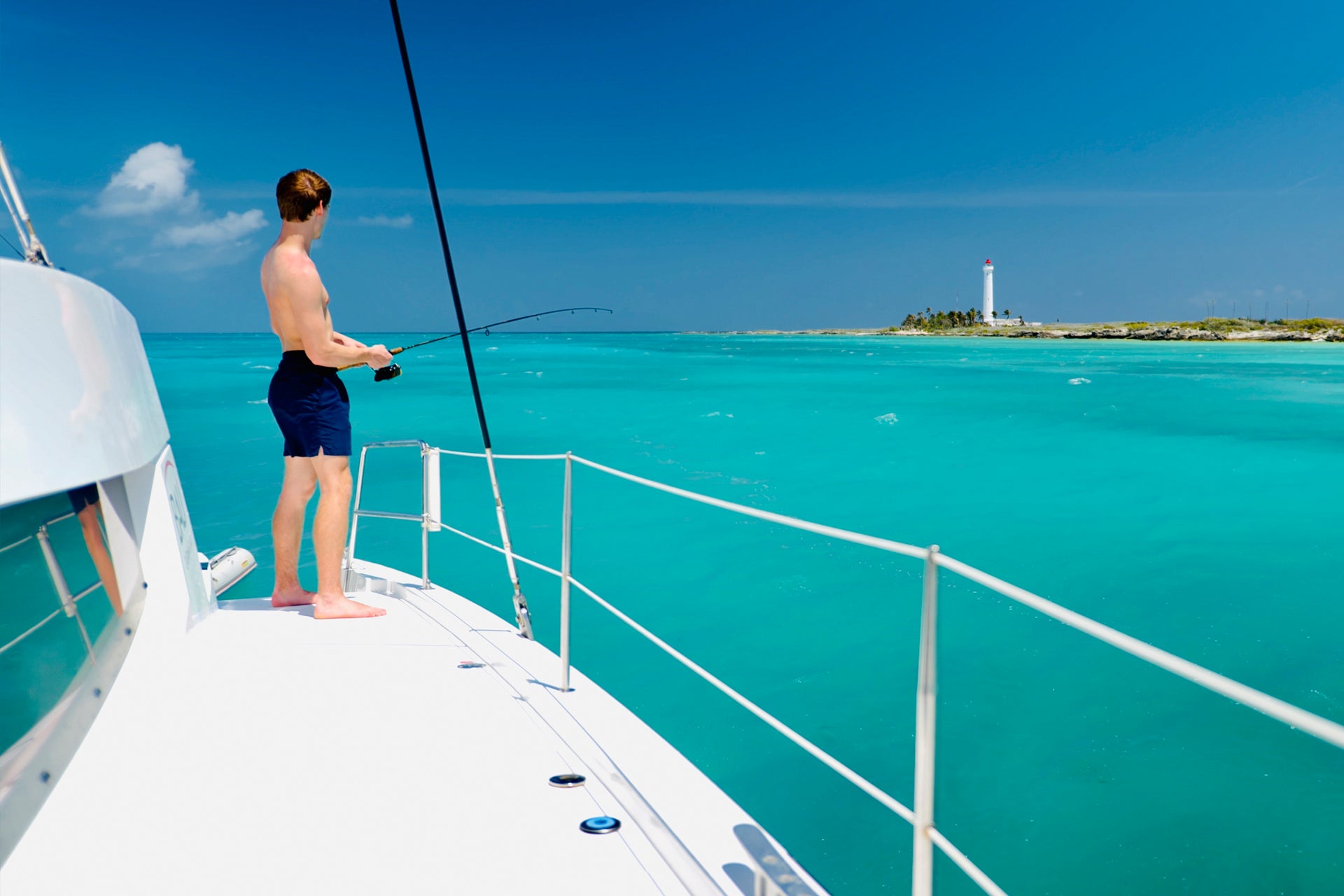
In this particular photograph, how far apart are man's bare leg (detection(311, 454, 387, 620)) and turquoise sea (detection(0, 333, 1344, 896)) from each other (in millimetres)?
1086

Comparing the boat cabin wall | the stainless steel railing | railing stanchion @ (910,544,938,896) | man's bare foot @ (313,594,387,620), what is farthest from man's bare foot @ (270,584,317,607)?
railing stanchion @ (910,544,938,896)

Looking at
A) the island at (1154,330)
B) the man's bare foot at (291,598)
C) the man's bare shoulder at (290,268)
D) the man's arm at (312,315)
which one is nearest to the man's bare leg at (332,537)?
the man's bare foot at (291,598)

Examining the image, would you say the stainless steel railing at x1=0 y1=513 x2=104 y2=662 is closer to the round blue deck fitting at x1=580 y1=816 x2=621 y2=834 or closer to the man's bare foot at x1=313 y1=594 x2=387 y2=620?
the man's bare foot at x1=313 y1=594 x2=387 y2=620

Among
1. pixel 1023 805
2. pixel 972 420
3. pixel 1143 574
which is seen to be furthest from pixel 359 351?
pixel 972 420

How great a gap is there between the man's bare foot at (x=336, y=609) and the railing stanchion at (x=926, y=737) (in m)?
2.27

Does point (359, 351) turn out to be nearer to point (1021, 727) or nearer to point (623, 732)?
point (623, 732)

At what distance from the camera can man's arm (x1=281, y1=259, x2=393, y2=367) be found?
2.75 m

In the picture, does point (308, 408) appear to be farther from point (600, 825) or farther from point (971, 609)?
point (971, 609)

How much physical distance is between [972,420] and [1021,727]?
19216 millimetres

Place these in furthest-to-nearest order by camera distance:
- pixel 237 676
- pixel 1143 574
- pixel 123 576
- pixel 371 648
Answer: pixel 1143 574 → pixel 371 648 → pixel 237 676 → pixel 123 576

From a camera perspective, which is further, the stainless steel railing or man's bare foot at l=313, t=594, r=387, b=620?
man's bare foot at l=313, t=594, r=387, b=620

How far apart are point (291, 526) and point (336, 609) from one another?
0.34 m

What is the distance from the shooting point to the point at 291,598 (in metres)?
3.12

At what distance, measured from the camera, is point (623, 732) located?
2062mm
